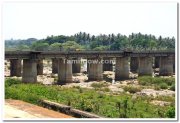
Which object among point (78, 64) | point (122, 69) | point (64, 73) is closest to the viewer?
point (64, 73)

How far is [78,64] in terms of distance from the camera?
71812 millimetres

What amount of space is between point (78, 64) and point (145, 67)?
13.3m

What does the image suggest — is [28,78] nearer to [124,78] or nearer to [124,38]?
[124,78]

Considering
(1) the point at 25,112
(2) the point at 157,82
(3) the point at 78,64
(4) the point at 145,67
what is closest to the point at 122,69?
(4) the point at 145,67

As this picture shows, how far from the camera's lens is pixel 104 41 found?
13700 centimetres

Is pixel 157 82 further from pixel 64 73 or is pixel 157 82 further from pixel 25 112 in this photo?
pixel 25 112

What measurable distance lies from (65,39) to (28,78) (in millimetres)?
107565

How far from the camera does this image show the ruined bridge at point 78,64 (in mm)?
50094

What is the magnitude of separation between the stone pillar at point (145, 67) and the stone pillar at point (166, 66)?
3.56m

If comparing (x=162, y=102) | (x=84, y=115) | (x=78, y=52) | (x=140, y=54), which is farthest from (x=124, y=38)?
(x=84, y=115)

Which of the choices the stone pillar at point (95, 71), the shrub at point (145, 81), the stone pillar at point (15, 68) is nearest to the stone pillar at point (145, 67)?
the shrub at point (145, 81)

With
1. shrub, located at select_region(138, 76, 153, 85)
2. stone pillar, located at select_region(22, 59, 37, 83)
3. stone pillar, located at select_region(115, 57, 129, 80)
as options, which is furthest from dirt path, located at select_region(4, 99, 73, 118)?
stone pillar, located at select_region(115, 57, 129, 80)

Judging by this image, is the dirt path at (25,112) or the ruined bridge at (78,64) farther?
the ruined bridge at (78,64)

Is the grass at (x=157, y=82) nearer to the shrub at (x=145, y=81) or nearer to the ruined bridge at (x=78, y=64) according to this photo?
the shrub at (x=145, y=81)
